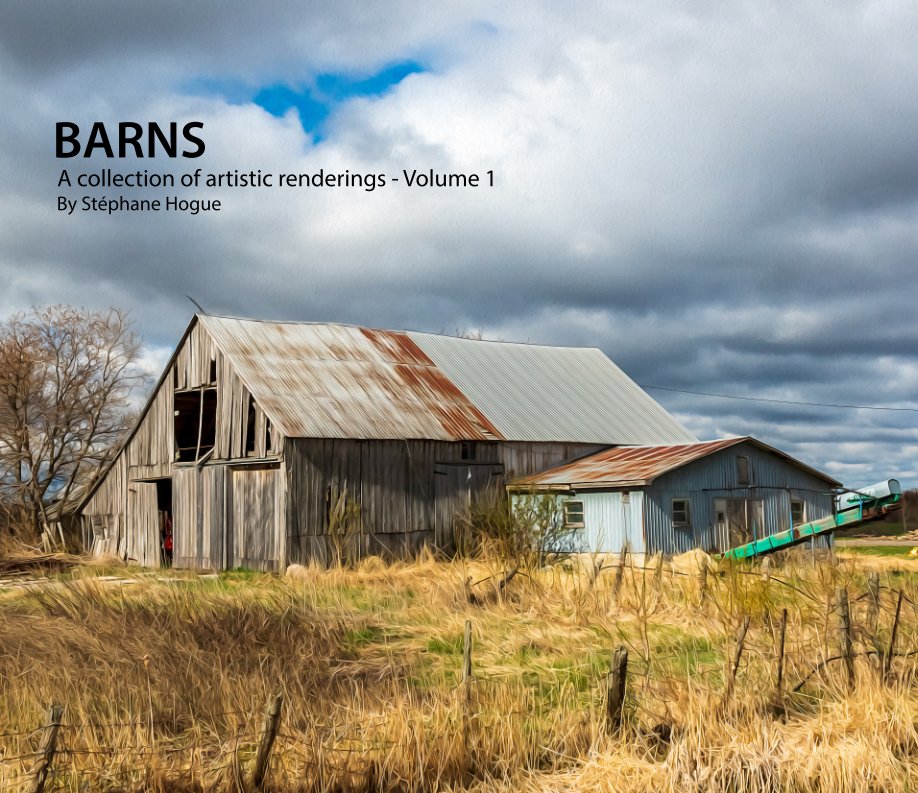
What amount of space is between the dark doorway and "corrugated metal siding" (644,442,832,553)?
14439 millimetres

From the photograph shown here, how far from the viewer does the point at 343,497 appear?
26.9 meters

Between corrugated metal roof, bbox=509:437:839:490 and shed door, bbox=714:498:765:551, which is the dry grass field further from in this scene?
shed door, bbox=714:498:765:551

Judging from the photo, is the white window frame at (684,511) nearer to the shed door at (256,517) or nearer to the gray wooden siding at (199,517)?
the shed door at (256,517)

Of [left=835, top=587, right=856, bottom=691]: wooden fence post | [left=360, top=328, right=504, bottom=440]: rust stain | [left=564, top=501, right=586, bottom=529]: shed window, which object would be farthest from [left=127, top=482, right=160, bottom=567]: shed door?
[left=835, top=587, right=856, bottom=691]: wooden fence post

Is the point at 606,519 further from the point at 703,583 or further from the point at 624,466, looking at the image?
the point at 703,583

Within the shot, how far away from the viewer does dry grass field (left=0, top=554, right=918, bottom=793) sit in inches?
307

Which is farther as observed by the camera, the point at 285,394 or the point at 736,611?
the point at 285,394

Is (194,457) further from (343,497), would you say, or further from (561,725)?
(561,725)

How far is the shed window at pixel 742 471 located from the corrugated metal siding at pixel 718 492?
150mm

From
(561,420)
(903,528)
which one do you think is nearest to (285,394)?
(561,420)

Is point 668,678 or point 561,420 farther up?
point 561,420

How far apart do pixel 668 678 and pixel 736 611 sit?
382 cm

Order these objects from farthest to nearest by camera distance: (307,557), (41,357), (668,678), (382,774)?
(41,357) → (307,557) → (668,678) → (382,774)

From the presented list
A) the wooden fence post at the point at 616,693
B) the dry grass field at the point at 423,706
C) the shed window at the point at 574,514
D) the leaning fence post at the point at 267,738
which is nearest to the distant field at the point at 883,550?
the shed window at the point at 574,514
